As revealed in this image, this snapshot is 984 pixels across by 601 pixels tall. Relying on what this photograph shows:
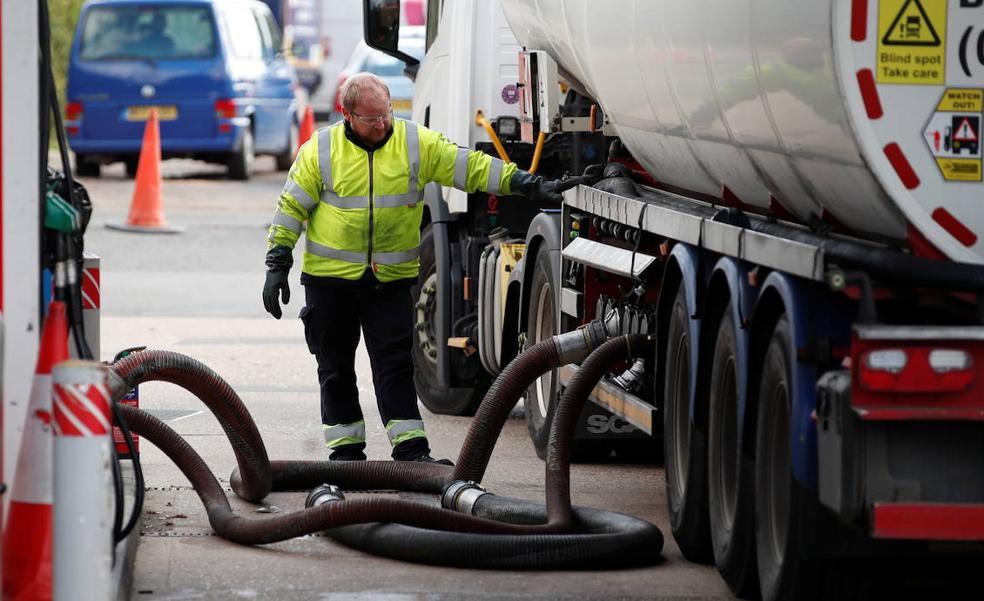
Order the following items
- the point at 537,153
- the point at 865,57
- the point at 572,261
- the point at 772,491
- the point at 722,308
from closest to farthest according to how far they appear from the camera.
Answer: the point at 865,57 → the point at 772,491 → the point at 722,308 → the point at 572,261 → the point at 537,153

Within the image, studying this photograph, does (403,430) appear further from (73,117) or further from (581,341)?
(73,117)

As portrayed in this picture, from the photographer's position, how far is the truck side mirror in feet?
35.1

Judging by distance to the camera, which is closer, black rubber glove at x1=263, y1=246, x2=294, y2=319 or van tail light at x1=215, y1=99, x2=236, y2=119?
black rubber glove at x1=263, y1=246, x2=294, y2=319

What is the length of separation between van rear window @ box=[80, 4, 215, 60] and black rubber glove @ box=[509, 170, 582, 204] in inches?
630

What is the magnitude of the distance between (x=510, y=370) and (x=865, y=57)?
2907 millimetres

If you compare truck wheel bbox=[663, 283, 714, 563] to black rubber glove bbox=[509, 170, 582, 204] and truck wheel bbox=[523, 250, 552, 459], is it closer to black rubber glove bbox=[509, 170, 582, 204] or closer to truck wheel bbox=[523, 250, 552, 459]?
black rubber glove bbox=[509, 170, 582, 204]

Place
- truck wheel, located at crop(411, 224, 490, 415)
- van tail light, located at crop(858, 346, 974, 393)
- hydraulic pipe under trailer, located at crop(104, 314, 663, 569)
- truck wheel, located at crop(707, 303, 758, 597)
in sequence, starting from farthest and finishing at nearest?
truck wheel, located at crop(411, 224, 490, 415), hydraulic pipe under trailer, located at crop(104, 314, 663, 569), truck wheel, located at crop(707, 303, 758, 597), van tail light, located at crop(858, 346, 974, 393)

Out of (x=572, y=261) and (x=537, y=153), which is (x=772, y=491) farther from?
(x=537, y=153)

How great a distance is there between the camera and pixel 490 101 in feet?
33.7

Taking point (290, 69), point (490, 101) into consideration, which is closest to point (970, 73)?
point (490, 101)

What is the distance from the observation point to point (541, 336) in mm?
9547

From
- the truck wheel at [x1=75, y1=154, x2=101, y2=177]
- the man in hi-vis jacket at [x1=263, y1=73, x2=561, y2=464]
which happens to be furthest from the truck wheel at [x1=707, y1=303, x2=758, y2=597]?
the truck wheel at [x1=75, y1=154, x2=101, y2=177]

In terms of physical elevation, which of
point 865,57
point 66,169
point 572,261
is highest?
point 865,57

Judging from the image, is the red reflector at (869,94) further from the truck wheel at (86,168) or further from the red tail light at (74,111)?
the truck wheel at (86,168)
